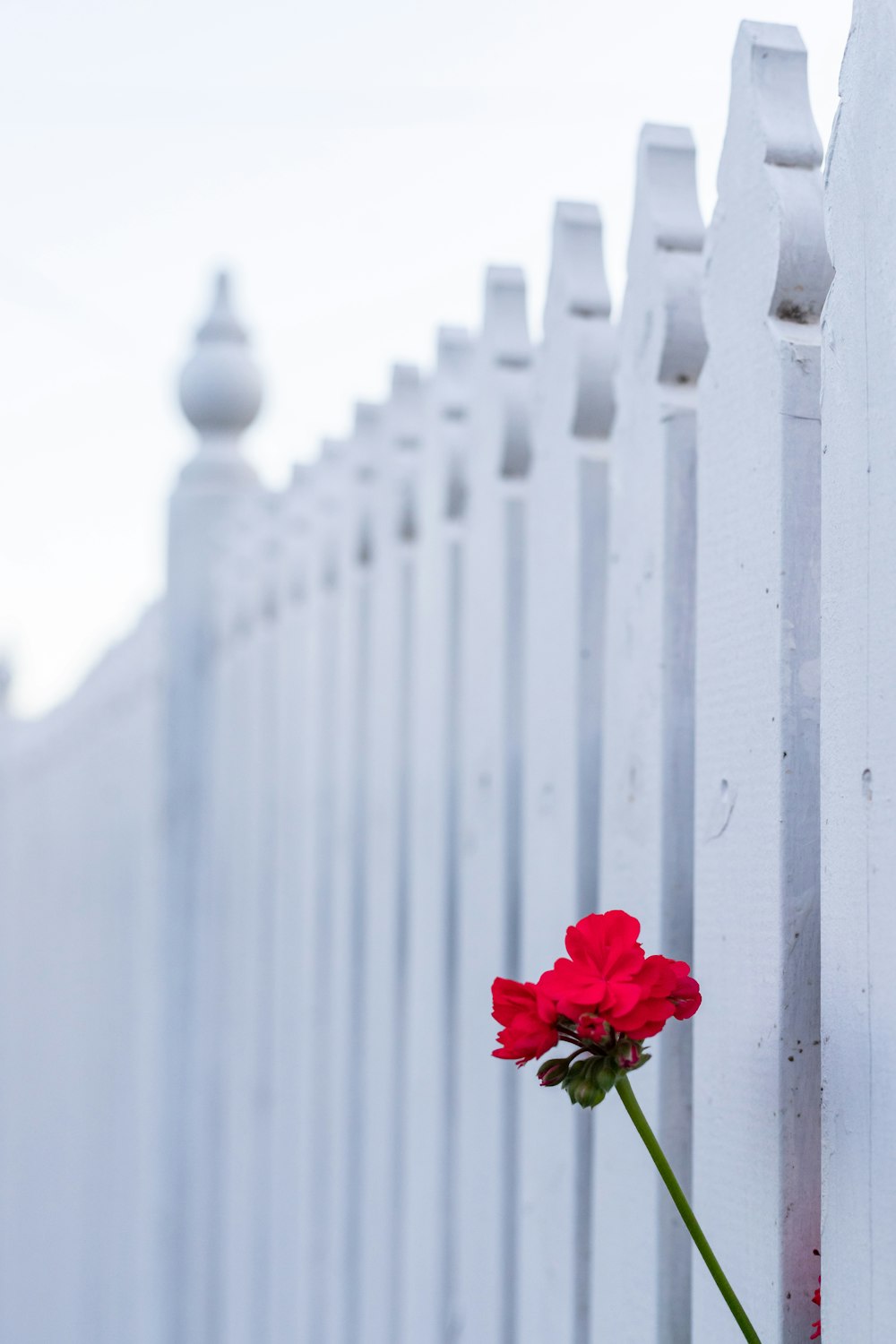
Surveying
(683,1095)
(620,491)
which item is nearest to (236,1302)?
(683,1095)

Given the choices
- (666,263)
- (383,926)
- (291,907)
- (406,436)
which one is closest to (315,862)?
(291,907)

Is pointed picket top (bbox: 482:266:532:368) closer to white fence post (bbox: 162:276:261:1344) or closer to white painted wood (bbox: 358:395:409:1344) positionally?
white painted wood (bbox: 358:395:409:1344)

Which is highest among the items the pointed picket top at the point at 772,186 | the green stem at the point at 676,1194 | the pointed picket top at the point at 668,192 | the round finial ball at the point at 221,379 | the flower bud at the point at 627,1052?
the round finial ball at the point at 221,379

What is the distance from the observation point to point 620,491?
120cm

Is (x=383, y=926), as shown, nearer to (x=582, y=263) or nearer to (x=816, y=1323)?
(x=582, y=263)

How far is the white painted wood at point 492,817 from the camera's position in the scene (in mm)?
1402

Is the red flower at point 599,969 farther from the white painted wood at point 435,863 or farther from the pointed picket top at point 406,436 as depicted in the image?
the pointed picket top at point 406,436

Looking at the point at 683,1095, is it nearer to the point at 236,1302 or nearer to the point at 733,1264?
the point at 733,1264

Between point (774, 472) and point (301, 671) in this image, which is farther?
point (301, 671)

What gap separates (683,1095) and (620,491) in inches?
17.4

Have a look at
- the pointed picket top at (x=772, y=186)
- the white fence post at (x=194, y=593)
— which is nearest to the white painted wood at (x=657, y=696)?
the pointed picket top at (x=772, y=186)

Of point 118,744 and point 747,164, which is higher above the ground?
point 118,744

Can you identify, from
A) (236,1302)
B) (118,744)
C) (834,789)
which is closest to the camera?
(834,789)

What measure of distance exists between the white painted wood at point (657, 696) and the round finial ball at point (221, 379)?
160 centimetres
